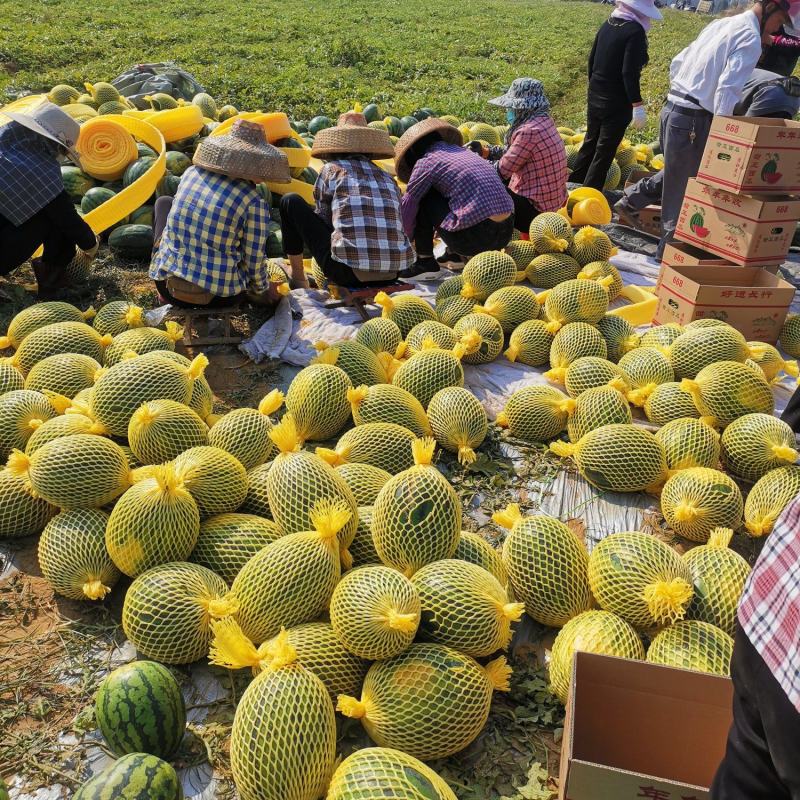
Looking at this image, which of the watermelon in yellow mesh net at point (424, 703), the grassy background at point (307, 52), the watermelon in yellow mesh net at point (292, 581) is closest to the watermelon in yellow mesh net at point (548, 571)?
the watermelon in yellow mesh net at point (424, 703)

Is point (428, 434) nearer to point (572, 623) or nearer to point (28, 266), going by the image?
point (572, 623)

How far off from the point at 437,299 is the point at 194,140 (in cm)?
418

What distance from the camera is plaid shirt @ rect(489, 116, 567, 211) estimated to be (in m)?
6.33

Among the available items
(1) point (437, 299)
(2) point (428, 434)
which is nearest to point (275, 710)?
(2) point (428, 434)

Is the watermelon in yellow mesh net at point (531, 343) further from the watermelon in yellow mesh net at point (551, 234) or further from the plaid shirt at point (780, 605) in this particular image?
the plaid shirt at point (780, 605)

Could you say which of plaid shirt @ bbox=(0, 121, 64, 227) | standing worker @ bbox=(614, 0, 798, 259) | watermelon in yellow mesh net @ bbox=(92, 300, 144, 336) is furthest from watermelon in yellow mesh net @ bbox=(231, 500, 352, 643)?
standing worker @ bbox=(614, 0, 798, 259)

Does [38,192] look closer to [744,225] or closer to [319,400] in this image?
[319,400]

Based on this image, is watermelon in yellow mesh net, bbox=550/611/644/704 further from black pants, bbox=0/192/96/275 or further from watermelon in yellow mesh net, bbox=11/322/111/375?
black pants, bbox=0/192/96/275

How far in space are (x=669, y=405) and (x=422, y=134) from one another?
3376mm

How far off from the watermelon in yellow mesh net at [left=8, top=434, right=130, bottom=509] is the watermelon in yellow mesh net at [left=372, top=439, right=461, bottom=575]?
1182mm

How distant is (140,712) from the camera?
210 cm

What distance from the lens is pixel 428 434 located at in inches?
147

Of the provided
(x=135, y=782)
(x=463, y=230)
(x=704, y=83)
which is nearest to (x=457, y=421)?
(x=135, y=782)

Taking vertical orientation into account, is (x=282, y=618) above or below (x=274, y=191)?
below
